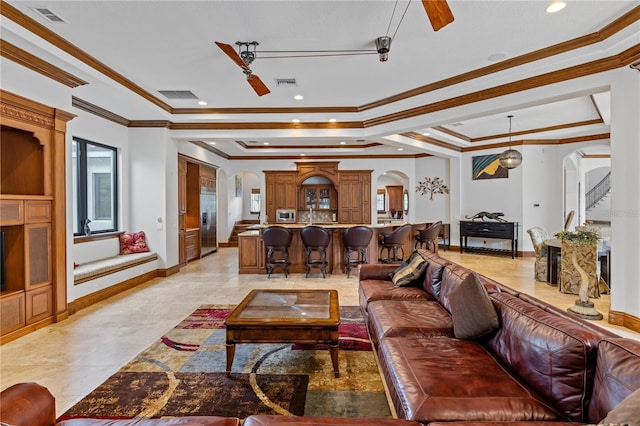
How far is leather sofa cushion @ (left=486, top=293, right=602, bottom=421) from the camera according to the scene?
143 centimetres

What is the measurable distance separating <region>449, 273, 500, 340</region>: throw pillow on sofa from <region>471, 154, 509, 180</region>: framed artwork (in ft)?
24.7

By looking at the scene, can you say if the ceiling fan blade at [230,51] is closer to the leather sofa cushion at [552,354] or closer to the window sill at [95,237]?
the leather sofa cushion at [552,354]

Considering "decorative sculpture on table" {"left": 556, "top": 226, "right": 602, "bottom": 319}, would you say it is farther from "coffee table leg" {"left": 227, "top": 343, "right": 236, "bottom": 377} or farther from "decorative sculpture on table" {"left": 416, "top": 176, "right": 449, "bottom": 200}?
"decorative sculpture on table" {"left": 416, "top": 176, "right": 449, "bottom": 200}

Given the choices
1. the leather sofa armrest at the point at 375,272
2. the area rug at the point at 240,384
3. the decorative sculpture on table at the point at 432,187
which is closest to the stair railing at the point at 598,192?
the decorative sculpture on table at the point at 432,187

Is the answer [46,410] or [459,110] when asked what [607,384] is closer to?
[46,410]

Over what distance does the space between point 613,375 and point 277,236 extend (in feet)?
16.2

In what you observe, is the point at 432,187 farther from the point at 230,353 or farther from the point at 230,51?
the point at 230,353

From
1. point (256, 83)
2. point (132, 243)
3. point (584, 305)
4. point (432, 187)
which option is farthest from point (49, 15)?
point (432, 187)

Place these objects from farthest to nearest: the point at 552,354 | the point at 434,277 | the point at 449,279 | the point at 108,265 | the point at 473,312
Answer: the point at 108,265
the point at 434,277
the point at 449,279
the point at 473,312
the point at 552,354

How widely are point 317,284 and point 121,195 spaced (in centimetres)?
392

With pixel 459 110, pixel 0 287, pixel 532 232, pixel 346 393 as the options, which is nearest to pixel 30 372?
pixel 0 287

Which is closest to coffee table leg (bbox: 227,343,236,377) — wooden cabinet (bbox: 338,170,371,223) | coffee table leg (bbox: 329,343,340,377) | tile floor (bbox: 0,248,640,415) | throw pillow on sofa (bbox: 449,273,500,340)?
coffee table leg (bbox: 329,343,340,377)

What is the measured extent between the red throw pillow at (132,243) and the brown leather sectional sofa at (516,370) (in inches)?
207

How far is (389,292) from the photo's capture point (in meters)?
3.34
